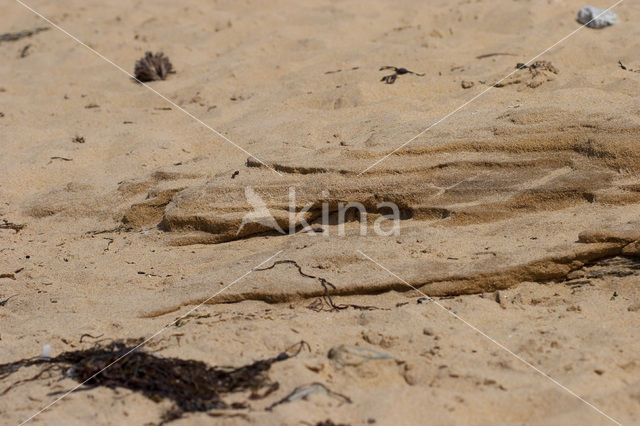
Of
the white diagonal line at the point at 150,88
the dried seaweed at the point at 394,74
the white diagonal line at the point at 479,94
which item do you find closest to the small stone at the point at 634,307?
the white diagonal line at the point at 479,94

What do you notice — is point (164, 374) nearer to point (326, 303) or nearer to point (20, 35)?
point (326, 303)

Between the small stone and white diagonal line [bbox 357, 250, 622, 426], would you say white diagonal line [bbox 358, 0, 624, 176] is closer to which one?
white diagonal line [bbox 357, 250, 622, 426]

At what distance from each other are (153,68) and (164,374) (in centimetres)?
378

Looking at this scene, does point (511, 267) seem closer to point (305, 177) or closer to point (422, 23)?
point (305, 177)

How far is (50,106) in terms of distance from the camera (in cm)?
544

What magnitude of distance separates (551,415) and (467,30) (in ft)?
13.6

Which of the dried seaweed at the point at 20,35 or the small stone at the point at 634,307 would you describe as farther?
the dried seaweed at the point at 20,35

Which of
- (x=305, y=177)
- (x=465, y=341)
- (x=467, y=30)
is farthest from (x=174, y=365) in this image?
(x=467, y=30)

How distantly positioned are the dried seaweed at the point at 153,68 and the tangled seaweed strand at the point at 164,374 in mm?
3467

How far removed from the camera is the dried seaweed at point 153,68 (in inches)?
224

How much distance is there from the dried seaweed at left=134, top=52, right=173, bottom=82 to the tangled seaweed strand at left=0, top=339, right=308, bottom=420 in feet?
11.4

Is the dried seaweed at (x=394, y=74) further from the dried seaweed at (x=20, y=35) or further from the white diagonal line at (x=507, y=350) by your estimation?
the dried seaweed at (x=20, y=35)

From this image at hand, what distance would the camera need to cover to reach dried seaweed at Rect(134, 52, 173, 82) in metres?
5.68

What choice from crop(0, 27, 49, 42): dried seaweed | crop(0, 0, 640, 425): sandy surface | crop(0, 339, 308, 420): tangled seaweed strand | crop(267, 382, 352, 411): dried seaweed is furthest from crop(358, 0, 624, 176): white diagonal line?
crop(0, 27, 49, 42): dried seaweed
